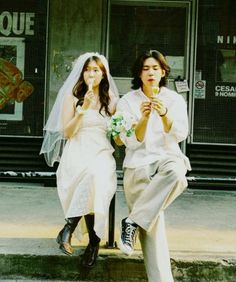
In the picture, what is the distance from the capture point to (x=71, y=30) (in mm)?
8023

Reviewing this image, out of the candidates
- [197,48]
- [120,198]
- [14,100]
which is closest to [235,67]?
[197,48]

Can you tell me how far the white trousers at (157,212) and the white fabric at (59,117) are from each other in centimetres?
98

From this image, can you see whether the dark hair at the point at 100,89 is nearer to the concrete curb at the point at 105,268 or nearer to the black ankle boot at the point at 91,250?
the black ankle boot at the point at 91,250

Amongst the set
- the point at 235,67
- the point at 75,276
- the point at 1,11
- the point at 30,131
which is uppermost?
the point at 1,11

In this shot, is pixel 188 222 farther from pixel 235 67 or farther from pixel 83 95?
pixel 235 67

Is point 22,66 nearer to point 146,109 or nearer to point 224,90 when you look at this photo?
point 224,90

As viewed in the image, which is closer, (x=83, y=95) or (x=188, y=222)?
(x=83, y=95)

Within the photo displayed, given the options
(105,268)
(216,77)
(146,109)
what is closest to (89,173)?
(146,109)

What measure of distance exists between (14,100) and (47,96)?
18.0 inches

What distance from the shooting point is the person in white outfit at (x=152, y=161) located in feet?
A: 14.4

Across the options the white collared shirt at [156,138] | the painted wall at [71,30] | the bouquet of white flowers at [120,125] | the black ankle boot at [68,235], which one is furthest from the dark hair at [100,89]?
the painted wall at [71,30]

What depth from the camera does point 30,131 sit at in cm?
812

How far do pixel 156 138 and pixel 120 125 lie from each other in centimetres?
35

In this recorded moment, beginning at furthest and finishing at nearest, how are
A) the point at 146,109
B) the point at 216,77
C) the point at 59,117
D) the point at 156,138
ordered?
1. the point at 216,77
2. the point at 59,117
3. the point at 156,138
4. the point at 146,109
